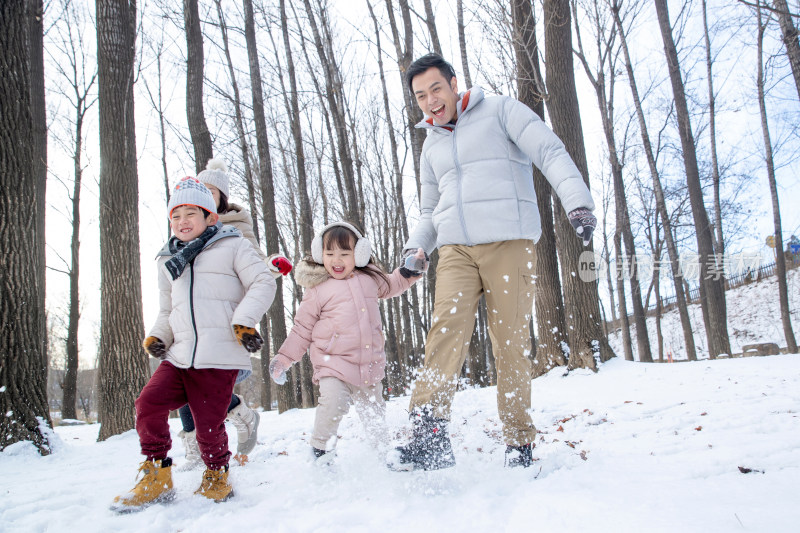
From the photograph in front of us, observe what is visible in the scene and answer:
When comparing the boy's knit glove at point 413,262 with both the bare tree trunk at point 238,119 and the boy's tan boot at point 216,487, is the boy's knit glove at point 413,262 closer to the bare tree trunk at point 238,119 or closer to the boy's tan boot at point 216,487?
the boy's tan boot at point 216,487

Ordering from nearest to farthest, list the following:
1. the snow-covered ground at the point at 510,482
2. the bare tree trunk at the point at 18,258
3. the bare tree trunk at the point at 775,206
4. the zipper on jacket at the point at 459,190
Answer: the snow-covered ground at the point at 510,482 < the zipper on jacket at the point at 459,190 < the bare tree trunk at the point at 18,258 < the bare tree trunk at the point at 775,206

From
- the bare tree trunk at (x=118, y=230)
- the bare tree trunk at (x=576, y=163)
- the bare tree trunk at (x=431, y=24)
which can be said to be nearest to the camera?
the bare tree trunk at (x=118, y=230)

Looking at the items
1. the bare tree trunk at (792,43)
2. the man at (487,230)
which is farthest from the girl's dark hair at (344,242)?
the bare tree trunk at (792,43)

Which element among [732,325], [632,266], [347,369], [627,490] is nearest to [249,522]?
[347,369]

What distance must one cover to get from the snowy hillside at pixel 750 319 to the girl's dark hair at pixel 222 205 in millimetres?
22319

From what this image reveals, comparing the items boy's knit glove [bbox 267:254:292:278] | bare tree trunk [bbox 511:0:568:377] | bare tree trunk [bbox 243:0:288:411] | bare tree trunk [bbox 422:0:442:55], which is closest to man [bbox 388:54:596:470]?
boy's knit glove [bbox 267:254:292:278]

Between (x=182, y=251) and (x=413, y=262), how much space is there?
1.24m

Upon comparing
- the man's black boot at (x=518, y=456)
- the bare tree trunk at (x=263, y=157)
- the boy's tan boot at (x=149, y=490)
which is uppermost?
the bare tree trunk at (x=263, y=157)

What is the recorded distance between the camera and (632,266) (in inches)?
667

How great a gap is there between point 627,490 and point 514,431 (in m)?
0.66

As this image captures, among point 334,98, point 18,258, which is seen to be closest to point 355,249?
point 18,258

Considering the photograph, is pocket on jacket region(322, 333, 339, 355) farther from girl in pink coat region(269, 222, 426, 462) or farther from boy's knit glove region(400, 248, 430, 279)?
boy's knit glove region(400, 248, 430, 279)

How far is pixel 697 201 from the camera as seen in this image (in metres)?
12.0

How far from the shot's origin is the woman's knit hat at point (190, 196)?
281cm
